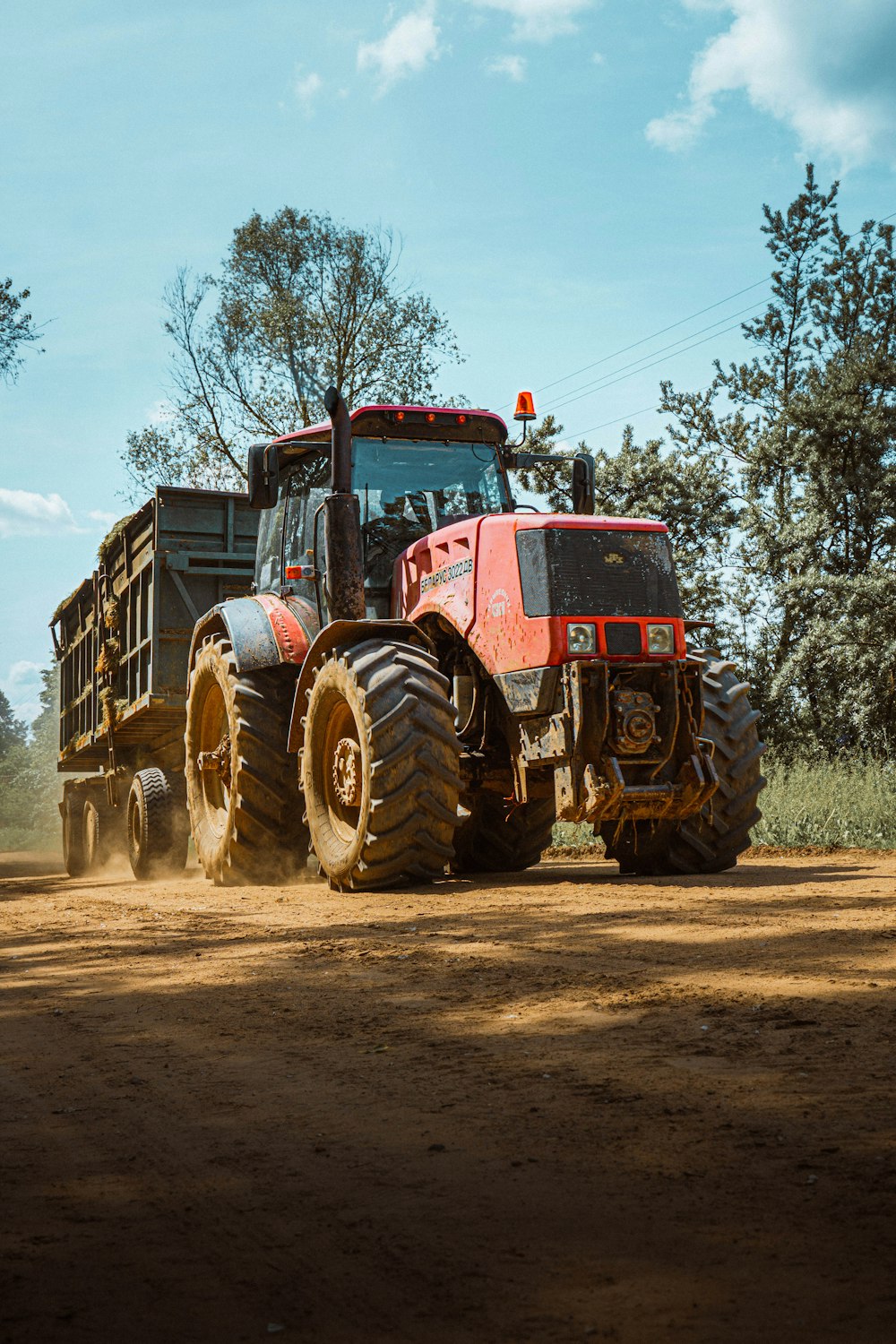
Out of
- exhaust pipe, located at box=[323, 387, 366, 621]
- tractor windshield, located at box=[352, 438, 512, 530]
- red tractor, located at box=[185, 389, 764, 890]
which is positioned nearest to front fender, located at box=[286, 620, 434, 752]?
red tractor, located at box=[185, 389, 764, 890]

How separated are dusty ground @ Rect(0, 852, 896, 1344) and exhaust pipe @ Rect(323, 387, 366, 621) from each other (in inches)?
140

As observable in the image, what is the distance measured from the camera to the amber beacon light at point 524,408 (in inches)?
394

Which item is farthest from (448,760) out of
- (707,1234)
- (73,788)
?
(73,788)

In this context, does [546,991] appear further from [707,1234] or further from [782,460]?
[782,460]

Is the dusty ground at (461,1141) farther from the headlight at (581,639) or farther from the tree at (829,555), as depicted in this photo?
the tree at (829,555)

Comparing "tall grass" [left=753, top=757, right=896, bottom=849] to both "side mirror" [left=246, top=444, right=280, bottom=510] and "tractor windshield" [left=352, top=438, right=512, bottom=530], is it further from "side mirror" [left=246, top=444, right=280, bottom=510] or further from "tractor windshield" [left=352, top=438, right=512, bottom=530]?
"side mirror" [left=246, top=444, right=280, bottom=510]

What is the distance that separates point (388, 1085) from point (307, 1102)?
24 cm

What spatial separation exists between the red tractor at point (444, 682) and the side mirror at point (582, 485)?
2 centimetres

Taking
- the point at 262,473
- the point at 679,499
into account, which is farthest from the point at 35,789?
the point at 262,473

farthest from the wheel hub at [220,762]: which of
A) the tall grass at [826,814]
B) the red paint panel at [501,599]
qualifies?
the tall grass at [826,814]

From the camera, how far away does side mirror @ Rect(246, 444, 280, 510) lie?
32.5ft

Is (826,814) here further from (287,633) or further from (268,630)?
(268,630)

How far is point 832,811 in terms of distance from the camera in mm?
13523

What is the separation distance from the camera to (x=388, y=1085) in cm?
379
